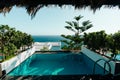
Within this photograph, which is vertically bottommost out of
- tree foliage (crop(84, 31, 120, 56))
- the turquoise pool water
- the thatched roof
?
the turquoise pool water

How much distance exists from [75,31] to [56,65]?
5.52 m

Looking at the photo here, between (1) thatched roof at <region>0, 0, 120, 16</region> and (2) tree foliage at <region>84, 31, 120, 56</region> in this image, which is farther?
(2) tree foliage at <region>84, 31, 120, 56</region>

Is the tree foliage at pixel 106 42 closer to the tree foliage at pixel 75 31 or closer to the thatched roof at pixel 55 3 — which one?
the tree foliage at pixel 75 31

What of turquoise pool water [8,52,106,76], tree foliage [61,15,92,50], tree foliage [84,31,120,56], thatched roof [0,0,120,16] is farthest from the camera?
tree foliage [61,15,92,50]

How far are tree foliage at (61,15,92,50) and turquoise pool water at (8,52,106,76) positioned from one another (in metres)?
2.40

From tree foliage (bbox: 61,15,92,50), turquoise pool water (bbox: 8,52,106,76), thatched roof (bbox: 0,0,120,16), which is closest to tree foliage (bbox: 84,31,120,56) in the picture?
turquoise pool water (bbox: 8,52,106,76)

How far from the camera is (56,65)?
9.30 meters

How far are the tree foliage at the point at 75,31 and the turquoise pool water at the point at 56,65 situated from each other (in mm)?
2404

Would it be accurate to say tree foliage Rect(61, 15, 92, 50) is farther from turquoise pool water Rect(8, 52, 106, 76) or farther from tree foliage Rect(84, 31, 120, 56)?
tree foliage Rect(84, 31, 120, 56)

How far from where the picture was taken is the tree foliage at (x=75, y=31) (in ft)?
45.1

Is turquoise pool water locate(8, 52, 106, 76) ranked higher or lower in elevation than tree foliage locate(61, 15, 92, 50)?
lower

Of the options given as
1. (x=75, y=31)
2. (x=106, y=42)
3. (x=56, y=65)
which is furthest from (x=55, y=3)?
(x=75, y=31)

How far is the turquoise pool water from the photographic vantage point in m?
7.77

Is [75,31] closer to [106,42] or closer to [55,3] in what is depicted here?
[106,42]
